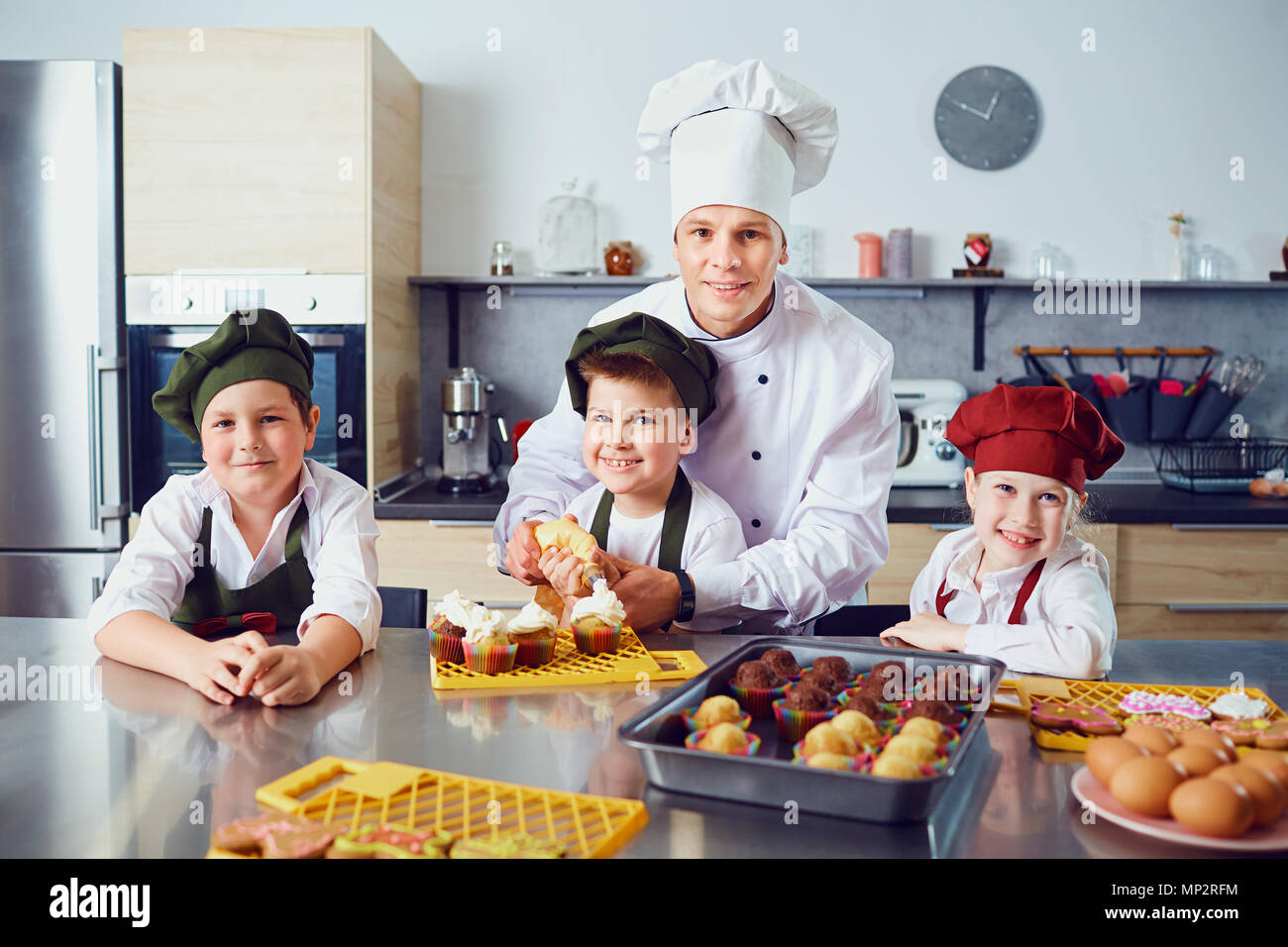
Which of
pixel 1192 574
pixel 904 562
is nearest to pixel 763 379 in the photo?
pixel 904 562

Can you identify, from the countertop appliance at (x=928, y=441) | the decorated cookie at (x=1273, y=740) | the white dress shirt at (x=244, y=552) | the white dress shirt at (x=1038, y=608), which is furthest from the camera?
the countertop appliance at (x=928, y=441)

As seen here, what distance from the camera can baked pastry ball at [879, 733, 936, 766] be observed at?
901 millimetres

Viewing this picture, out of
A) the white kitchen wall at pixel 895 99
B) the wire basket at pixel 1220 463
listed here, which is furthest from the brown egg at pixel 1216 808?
the white kitchen wall at pixel 895 99

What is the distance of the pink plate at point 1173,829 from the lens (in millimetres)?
805

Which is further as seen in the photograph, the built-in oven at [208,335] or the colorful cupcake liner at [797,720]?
the built-in oven at [208,335]

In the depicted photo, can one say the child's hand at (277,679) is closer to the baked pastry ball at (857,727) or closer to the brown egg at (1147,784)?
the baked pastry ball at (857,727)

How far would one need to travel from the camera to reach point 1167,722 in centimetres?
105

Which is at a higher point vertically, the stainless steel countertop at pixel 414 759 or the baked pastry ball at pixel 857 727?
the baked pastry ball at pixel 857 727

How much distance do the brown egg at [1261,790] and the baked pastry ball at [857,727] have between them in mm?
272

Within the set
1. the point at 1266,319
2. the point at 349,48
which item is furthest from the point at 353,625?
the point at 1266,319

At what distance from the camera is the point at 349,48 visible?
287 centimetres
